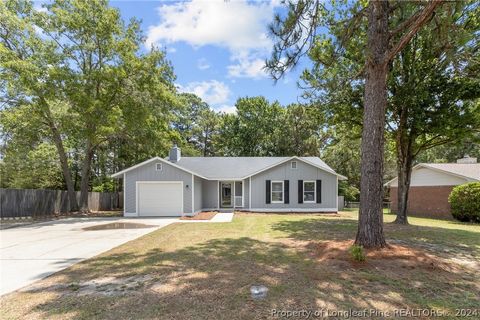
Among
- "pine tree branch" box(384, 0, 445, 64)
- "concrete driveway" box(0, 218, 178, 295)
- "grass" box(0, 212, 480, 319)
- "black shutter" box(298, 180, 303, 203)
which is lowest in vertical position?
"concrete driveway" box(0, 218, 178, 295)

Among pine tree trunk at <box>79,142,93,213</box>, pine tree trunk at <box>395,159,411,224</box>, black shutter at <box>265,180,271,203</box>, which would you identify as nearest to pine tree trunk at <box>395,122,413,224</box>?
pine tree trunk at <box>395,159,411,224</box>

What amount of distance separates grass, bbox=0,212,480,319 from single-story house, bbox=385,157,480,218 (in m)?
12.3

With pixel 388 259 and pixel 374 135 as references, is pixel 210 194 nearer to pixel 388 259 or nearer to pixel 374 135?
pixel 374 135

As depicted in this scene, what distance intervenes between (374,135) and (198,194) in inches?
548

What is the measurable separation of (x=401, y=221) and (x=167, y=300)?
40.5 feet

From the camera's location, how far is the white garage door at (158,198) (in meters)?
17.8

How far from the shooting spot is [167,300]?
4391 mm

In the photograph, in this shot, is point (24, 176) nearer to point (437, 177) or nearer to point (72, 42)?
point (72, 42)

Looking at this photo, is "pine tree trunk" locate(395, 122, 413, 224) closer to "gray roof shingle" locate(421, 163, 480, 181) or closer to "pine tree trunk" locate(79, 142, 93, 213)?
"gray roof shingle" locate(421, 163, 480, 181)

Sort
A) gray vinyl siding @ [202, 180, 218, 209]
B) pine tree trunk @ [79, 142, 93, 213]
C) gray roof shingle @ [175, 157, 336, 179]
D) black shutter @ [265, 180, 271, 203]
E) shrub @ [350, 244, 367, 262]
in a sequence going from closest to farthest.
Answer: shrub @ [350, 244, 367, 262] → pine tree trunk @ [79, 142, 93, 213] → black shutter @ [265, 180, 271, 203] → gray roof shingle @ [175, 157, 336, 179] → gray vinyl siding @ [202, 180, 218, 209]

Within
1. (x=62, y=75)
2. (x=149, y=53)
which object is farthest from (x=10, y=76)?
(x=149, y=53)

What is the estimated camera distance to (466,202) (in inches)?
619

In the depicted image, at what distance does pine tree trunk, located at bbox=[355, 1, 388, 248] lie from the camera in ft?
22.8

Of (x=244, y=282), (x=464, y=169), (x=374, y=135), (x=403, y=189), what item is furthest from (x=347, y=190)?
(x=244, y=282)
